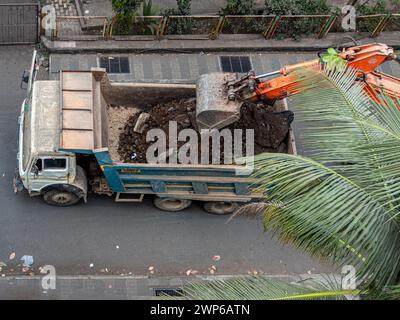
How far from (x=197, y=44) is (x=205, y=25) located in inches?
27.6

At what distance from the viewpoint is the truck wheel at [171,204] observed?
12055mm

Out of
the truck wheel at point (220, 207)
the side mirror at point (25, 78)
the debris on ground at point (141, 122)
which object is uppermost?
→ the side mirror at point (25, 78)

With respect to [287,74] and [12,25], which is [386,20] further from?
[12,25]

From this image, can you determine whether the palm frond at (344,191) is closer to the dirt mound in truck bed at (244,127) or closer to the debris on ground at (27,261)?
the dirt mound in truck bed at (244,127)

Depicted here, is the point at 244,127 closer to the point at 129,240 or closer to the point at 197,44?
the point at 129,240

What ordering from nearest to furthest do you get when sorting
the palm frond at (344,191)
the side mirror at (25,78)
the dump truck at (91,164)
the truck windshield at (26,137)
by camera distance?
the palm frond at (344,191) → the dump truck at (91,164) → the truck windshield at (26,137) → the side mirror at (25,78)

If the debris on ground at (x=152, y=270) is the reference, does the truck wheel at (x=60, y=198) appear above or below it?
above

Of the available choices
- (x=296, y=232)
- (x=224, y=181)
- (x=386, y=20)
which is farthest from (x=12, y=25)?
(x=296, y=232)

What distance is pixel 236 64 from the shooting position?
49.4 feet

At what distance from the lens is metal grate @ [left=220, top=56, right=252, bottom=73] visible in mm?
14927

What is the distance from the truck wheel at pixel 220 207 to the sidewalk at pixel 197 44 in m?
4.96

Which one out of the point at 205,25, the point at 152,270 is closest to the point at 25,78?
the point at 152,270

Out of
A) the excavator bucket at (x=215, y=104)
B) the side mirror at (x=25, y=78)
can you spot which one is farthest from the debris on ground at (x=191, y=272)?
the side mirror at (x=25, y=78)

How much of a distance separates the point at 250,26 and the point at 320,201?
1074cm
